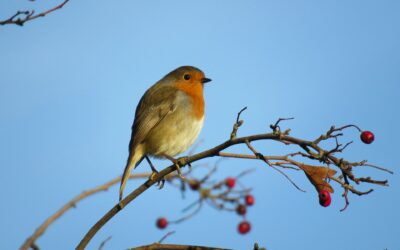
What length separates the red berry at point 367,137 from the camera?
3.22 m

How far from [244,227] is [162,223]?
882mm

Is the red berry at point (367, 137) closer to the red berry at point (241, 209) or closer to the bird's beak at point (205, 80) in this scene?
the red berry at point (241, 209)

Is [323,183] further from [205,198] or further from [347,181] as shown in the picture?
[205,198]

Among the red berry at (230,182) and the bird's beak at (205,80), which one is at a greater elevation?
the bird's beak at (205,80)

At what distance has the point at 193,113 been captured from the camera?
5.54 metres

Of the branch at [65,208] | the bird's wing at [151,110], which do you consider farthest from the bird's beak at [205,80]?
the branch at [65,208]

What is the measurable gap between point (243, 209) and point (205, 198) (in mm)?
441

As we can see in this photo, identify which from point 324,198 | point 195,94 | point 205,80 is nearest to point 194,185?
point 324,198

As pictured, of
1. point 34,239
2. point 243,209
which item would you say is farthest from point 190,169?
point 34,239

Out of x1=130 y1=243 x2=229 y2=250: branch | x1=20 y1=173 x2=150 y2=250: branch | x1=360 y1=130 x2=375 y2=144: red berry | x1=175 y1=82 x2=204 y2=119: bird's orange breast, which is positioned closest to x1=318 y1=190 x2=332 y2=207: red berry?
x1=360 y1=130 x2=375 y2=144: red berry

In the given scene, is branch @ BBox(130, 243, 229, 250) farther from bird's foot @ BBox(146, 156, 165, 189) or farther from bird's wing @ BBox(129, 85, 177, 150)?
bird's wing @ BBox(129, 85, 177, 150)

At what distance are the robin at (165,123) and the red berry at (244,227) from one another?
3.27ft

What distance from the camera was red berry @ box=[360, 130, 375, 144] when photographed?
10.6 feet

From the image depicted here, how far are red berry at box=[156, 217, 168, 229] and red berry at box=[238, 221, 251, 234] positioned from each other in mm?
795
